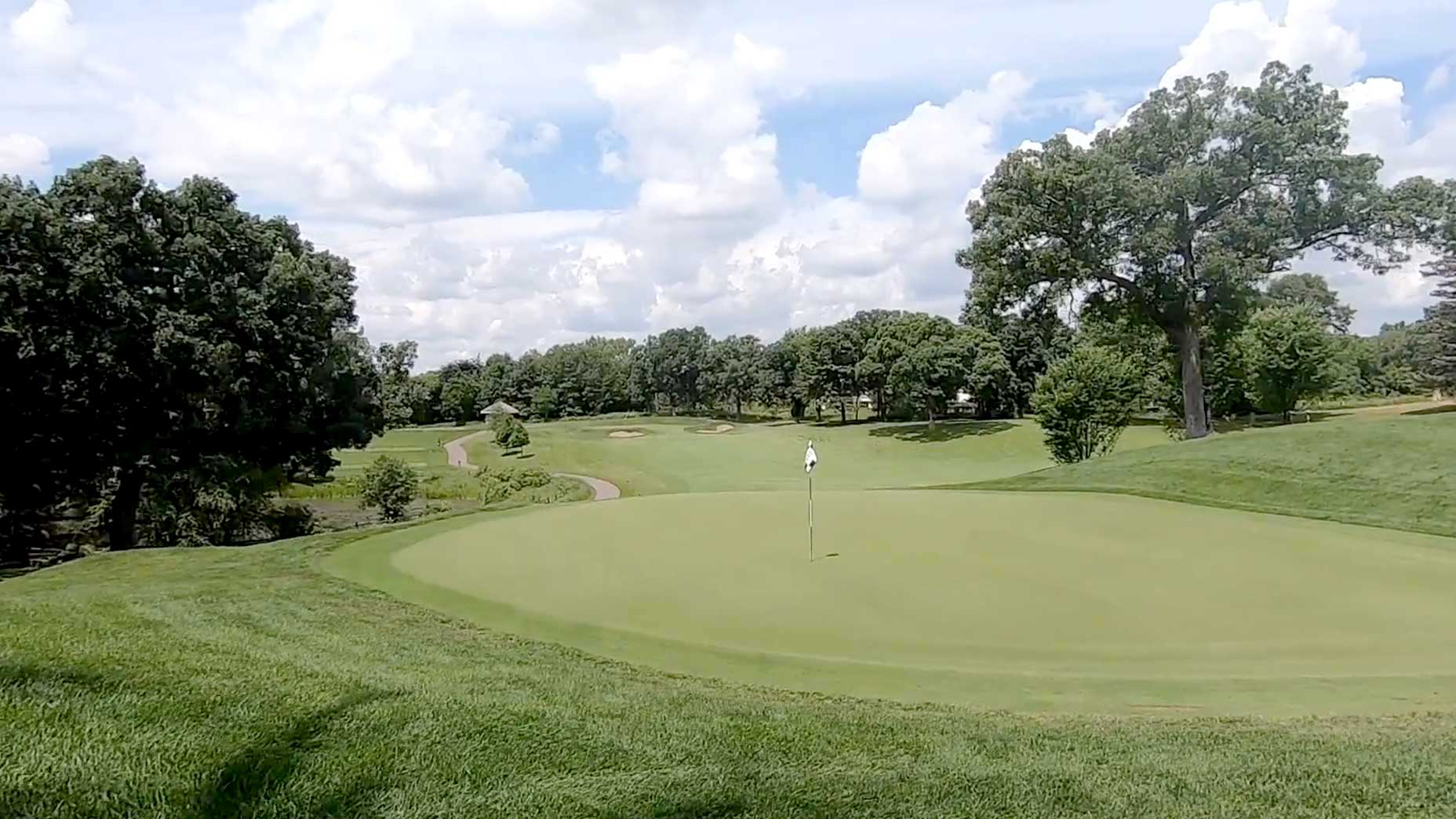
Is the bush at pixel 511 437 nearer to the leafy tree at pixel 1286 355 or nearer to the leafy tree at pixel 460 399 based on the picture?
the leafy tree at pixel 1286 355

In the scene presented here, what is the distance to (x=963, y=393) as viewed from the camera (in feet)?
203

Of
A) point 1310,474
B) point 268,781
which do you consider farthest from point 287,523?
point 268,781

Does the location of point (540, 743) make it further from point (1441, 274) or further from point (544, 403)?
point (544, 403)

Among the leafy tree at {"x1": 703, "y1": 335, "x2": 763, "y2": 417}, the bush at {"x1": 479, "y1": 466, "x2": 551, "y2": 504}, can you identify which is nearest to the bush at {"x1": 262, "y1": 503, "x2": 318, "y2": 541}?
the bush at {"x1": 479, "y1": 466, "x2": 551, "y2": 504}

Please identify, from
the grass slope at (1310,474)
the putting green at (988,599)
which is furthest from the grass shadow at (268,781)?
Answer: the grass slope at (1310,474)

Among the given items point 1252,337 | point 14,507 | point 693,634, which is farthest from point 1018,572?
point 1252,337

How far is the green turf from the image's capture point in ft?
123

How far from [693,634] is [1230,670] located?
3.54 metres

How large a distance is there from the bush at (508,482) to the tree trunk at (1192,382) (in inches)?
801

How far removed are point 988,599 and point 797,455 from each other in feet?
120

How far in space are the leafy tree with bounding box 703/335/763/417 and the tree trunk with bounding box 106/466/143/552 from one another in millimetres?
58608

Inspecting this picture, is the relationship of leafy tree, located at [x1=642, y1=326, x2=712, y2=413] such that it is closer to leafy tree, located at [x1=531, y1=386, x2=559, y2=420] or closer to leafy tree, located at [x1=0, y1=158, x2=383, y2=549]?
leafy tree, located at [x1=531, y1=386, x2=559, y2=420]

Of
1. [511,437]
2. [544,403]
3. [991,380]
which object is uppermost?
[544,403]

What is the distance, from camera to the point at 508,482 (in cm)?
3516
